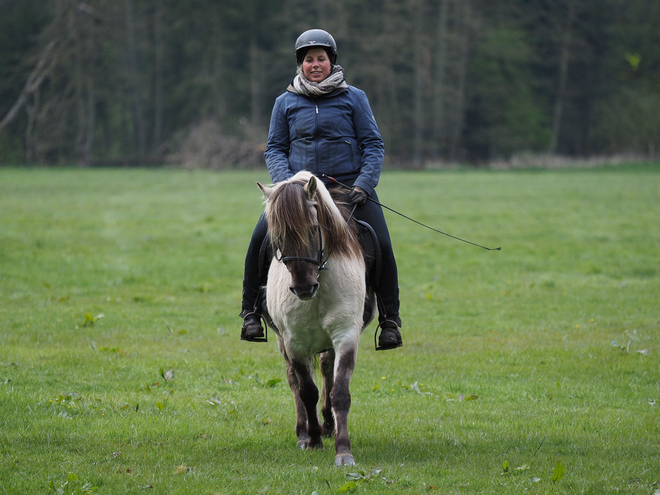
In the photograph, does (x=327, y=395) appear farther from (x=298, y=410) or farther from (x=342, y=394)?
(x=342, y=394)

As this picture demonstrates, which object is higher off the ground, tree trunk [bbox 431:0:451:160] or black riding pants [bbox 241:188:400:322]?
tree trunk [bbox 431:0:451:160]

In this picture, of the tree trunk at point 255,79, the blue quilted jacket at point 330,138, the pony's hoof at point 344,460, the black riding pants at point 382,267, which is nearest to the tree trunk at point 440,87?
the tree trunk at point 255,79

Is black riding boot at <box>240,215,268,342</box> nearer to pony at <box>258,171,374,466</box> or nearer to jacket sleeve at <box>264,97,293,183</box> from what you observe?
pony at <box>258,171,374,466</box>

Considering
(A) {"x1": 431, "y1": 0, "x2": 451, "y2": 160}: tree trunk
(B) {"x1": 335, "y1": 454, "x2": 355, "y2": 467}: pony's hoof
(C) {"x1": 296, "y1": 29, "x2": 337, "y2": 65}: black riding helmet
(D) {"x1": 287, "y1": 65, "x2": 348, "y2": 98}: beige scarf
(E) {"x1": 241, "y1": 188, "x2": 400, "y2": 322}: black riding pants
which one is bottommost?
(B) {"x1": 335, "y1": 454, "x2": 355, "y2": 467}: pony's hoof

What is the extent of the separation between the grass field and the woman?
114cm

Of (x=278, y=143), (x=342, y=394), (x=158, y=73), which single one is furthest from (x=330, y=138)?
(x=158, y=73)

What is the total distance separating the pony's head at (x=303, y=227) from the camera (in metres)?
5.40

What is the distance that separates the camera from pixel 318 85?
21.1ft

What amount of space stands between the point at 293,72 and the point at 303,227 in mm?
62259

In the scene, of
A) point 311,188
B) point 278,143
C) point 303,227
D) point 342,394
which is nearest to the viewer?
point 303,227

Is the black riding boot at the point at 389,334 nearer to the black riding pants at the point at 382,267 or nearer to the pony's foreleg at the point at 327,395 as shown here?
the black riding pants at the point at 382,267

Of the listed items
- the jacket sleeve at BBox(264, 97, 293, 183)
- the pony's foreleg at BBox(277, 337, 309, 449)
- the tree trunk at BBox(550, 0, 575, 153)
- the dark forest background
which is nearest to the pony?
the pony's foreleg at BBox(277, 337, 309, 449)

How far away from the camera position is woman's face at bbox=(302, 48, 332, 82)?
6.54 m

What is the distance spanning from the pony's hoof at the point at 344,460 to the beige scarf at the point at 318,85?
284 centimetres
